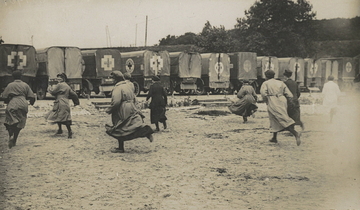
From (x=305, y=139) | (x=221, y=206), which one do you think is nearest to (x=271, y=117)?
(x=305, y=139)

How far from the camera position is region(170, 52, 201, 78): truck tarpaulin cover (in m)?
24.9

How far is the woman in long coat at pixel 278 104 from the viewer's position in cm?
801

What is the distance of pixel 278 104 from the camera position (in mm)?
8070

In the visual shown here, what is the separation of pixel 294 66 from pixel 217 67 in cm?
644

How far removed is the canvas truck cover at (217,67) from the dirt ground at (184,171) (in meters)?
15.9

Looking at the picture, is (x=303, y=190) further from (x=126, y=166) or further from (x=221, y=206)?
(x=126, y=166)

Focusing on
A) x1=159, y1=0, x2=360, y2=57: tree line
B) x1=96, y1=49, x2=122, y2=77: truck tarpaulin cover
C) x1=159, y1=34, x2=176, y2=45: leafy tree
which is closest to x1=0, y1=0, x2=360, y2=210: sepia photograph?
x1=96, y1=49, x2=122, y2=77: truck tarpaulin cover

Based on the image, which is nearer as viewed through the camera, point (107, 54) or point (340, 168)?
point (340, 168)

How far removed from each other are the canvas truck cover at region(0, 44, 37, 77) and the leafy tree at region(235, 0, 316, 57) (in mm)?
11735

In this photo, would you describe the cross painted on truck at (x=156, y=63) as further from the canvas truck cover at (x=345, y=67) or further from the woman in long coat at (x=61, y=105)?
the canvas truck cover at (x=345, y=67)

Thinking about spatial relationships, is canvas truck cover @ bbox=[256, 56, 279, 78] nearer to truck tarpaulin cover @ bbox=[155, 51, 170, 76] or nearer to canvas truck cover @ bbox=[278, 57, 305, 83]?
canvas truck cover @ bbox=[278, 57, 305, 83]

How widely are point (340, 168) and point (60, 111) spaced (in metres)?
5.96

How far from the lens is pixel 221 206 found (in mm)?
4266

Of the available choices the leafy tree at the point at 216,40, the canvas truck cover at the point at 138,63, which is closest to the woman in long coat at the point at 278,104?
the canvas truck cover at the point at 138,63
